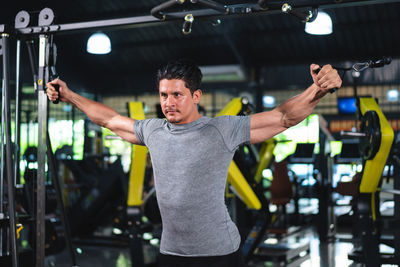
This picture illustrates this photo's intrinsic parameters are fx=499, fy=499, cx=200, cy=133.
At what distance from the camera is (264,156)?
5930 millimetres

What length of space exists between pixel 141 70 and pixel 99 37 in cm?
740

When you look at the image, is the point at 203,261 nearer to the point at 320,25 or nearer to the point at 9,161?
the point at 9,161

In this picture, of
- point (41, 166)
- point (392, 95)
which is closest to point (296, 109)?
point (41, 166)

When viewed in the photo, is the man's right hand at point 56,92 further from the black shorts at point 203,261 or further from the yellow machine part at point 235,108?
the yellow machine part at point 235,108

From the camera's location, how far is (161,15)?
2.32m

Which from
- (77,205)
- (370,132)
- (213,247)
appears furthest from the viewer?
(77,205)

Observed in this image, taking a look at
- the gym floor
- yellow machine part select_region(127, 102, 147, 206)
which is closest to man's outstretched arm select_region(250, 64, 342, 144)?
yellow machine part select_region(127, 102, 147, 206)

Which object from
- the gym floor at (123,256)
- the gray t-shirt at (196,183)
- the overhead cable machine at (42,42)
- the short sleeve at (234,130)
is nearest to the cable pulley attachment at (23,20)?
the overhead cable machine at (42,42)

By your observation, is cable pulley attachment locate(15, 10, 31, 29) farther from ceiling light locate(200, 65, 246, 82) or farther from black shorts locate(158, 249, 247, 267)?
ceiling light locate(200, 65, 246, 82)

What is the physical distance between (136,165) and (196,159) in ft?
7.45

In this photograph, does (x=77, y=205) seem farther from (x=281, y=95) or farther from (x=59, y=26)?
(x=281, y=95)

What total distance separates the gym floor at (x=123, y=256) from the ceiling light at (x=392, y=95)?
7749 millimetres

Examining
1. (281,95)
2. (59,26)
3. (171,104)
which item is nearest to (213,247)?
(171,104)

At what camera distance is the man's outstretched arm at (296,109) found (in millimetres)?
1669
